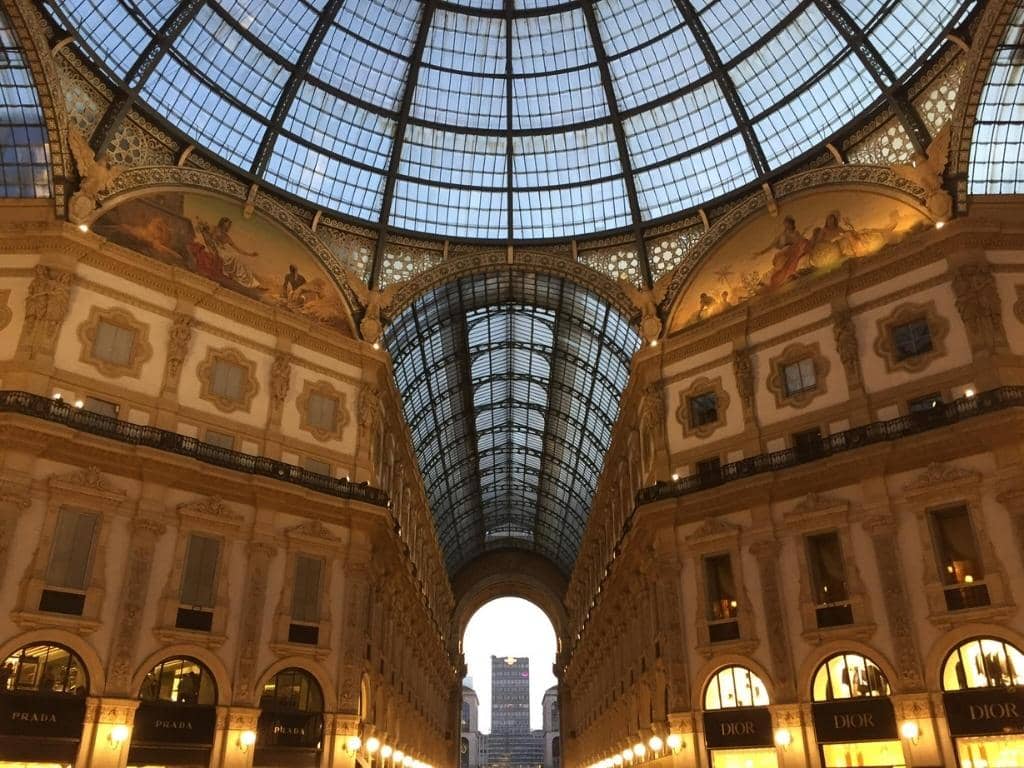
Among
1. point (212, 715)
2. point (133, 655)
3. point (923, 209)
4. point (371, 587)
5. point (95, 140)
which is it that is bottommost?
point (212, 715)

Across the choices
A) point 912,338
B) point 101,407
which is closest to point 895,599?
point 912,338

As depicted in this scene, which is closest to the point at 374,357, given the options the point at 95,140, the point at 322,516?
the point at 322,516

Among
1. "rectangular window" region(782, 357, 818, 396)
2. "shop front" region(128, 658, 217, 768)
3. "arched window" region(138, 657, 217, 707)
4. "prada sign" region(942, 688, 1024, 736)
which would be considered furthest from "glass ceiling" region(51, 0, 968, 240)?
"prada sign" region(942, 688, 1024, 736)

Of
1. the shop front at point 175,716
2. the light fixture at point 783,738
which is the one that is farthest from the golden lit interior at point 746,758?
the shop front at point 175,716

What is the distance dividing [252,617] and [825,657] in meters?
20.6

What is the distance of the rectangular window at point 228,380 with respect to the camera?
3209 centimetres

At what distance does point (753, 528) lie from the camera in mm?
30609

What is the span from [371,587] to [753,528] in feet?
53.9

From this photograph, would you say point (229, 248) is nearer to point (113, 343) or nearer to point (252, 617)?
point (113, 343)

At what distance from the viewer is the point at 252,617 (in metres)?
29.0

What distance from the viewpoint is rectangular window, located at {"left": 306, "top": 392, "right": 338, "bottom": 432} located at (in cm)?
3469

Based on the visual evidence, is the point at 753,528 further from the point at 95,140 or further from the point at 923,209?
the point at 95,140

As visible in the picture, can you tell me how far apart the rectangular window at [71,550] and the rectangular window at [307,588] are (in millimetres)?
7451

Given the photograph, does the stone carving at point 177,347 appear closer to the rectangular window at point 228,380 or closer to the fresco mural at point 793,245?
the rectangular window at point 228,380
